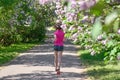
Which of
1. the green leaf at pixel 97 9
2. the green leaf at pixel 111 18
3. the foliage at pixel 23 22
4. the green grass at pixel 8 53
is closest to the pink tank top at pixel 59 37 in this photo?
the green grass at pixel 8 53

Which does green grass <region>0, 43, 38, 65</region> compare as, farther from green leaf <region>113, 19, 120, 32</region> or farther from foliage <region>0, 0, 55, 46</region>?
green leaf <region>113, 19, 120, 32</region>

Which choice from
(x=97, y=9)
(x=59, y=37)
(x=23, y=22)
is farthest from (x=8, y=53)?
(x=97, y=9)

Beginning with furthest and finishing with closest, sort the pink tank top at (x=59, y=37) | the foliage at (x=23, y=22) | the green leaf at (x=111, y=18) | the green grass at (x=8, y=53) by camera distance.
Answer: the foliage at (x=23, y=22) < the green grass at (x=8, y=53) < the pink tank top at (x=59, y=37) < the green leaf at (x=111, y=18)

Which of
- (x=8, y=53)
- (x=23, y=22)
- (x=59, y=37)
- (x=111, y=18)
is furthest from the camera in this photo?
(x=23, y=22)

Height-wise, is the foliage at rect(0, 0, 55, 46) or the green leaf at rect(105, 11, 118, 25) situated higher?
the green leaf at rect(105, 11, 118, 25)

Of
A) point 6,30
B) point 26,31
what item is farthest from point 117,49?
point 26,31

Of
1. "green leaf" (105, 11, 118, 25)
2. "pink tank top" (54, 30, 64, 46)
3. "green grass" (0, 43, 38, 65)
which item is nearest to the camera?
"green leaf" (105, 11, 118, 25)

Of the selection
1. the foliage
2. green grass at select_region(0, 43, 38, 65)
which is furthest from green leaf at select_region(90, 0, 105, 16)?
the foliage

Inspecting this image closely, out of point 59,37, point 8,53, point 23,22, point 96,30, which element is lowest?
point 23,22

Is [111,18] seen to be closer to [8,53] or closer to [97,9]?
[97,9]

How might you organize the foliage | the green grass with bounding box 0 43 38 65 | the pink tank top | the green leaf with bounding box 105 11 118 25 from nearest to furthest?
the green leaf with bounding box 105 11 118 25 → the pink tank top → the green grass with bounding box 0 43 38 65 → the foliage

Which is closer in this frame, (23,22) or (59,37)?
(59,37)

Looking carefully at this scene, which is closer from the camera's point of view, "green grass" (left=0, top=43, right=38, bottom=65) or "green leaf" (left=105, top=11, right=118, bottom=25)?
"green leaf" (left=105, top=11, right=118, bottom=25)

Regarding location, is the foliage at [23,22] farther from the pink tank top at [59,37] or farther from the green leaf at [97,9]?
the green leaf at [97,9]
